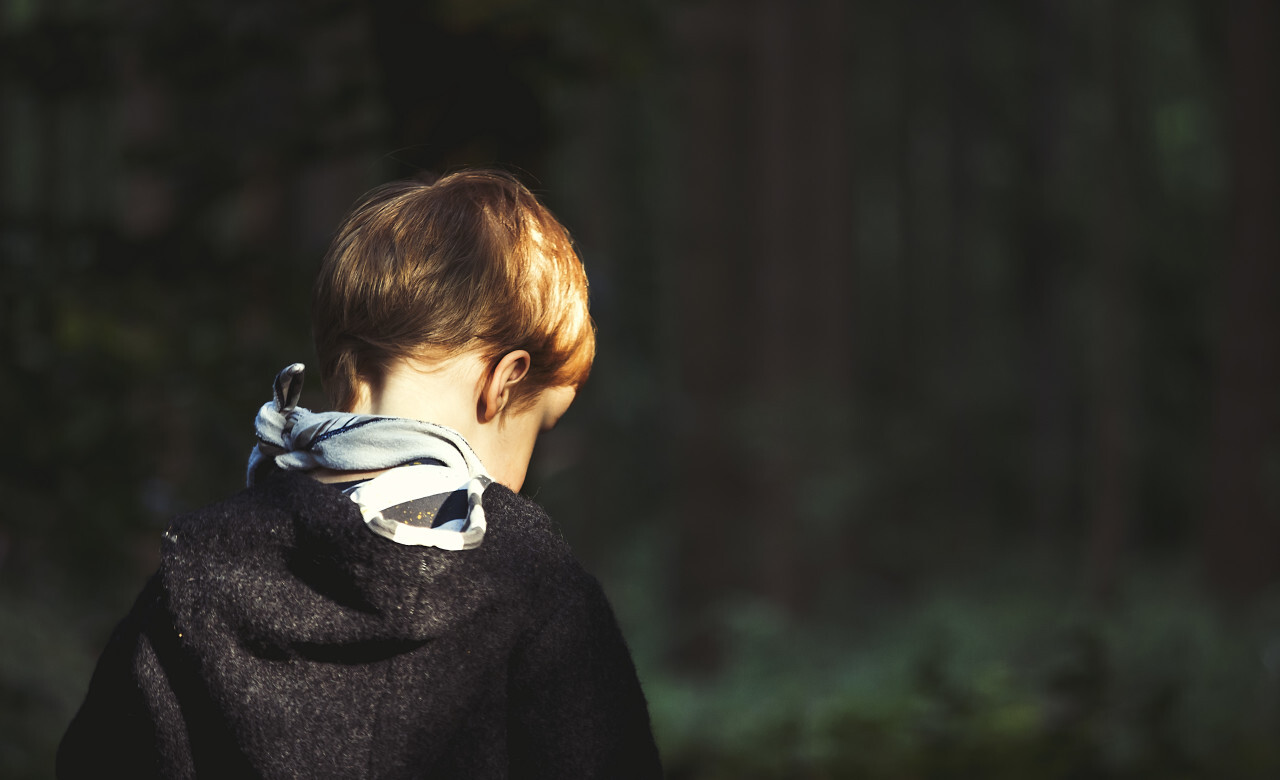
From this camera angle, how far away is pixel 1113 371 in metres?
13.7

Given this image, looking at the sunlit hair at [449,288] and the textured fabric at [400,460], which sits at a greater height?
the sunlit hair at [449,288]

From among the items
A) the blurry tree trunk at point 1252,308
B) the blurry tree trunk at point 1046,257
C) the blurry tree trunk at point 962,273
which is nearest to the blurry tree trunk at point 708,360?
the blurry tree trunk at point 1252,308

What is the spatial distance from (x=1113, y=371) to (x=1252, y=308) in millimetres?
2525

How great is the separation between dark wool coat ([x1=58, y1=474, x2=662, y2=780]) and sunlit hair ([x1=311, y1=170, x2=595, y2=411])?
0.74 ft

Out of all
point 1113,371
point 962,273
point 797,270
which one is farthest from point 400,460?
point 962,273

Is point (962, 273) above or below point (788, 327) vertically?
above

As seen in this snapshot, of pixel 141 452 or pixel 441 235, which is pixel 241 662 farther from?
pixel 141 452

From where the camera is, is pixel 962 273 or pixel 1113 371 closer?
pixel 1113 371

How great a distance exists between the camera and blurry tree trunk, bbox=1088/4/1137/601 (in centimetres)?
1351

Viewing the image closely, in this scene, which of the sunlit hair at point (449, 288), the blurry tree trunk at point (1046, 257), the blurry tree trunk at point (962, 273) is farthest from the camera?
the blurry tree trunk at point (962, 273)

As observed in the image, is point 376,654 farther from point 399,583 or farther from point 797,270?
point 797,270

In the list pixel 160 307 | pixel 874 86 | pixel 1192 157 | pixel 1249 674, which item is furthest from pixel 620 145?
pixel 160 307

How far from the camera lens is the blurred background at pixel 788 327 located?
3785 millimetres

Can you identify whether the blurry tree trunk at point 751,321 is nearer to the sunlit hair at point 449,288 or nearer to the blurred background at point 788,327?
the blurred background at point 788,327
